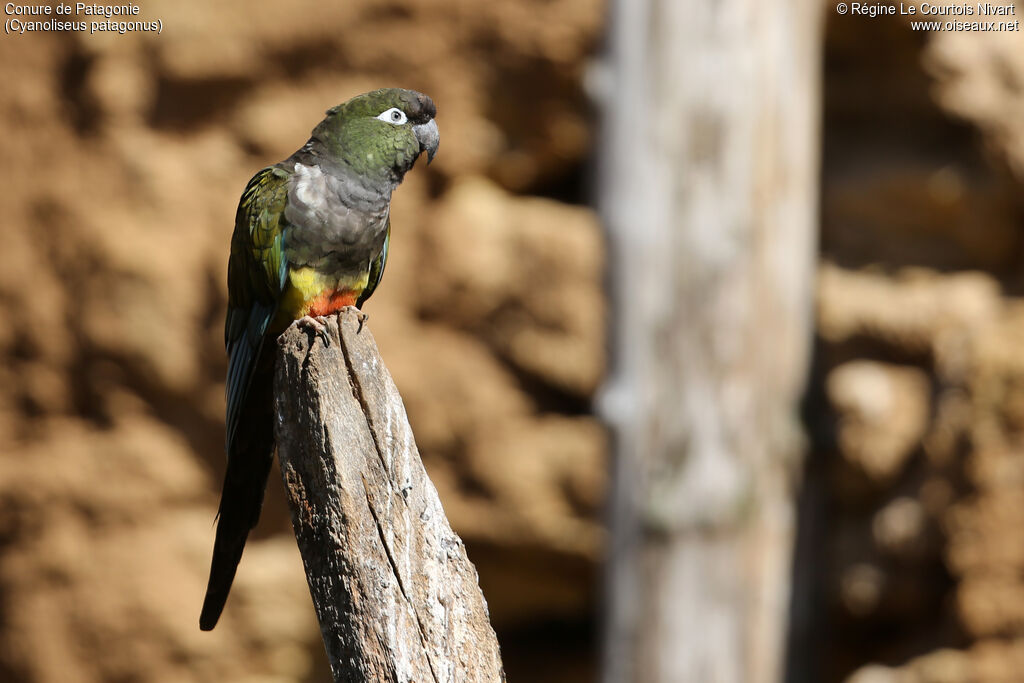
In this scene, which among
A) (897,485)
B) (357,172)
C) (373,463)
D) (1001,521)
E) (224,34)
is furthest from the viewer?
(224,34)

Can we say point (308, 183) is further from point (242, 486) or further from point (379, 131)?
point (242, 486)

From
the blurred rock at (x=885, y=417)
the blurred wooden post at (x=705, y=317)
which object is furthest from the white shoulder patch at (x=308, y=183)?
the blurred rock at (x=885, y=417)

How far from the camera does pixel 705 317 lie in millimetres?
5520

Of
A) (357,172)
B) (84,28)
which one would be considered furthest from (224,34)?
(357,172)

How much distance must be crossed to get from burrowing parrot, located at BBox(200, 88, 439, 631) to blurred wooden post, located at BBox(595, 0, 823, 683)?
2222 mm

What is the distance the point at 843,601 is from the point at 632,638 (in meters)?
1.11

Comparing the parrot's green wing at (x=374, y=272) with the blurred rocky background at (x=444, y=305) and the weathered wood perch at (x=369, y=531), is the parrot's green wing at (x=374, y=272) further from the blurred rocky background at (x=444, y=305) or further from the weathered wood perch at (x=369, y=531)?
the blurred rocky background at (x=444, y=305)

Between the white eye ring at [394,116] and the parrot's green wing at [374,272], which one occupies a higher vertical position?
the white eye ring at [394,116]

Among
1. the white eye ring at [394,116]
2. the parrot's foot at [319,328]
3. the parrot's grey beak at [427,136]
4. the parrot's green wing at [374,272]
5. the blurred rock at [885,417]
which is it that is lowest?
the blurred rock at [885,417]

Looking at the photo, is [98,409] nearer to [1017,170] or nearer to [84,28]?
[84,28]

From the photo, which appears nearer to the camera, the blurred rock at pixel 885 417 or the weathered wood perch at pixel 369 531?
the weathered wood perch at pixel 369 531

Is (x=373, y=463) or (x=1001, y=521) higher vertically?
(x=373, y=463)

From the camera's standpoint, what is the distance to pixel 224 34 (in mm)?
6016

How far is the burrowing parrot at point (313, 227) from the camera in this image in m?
3.34
